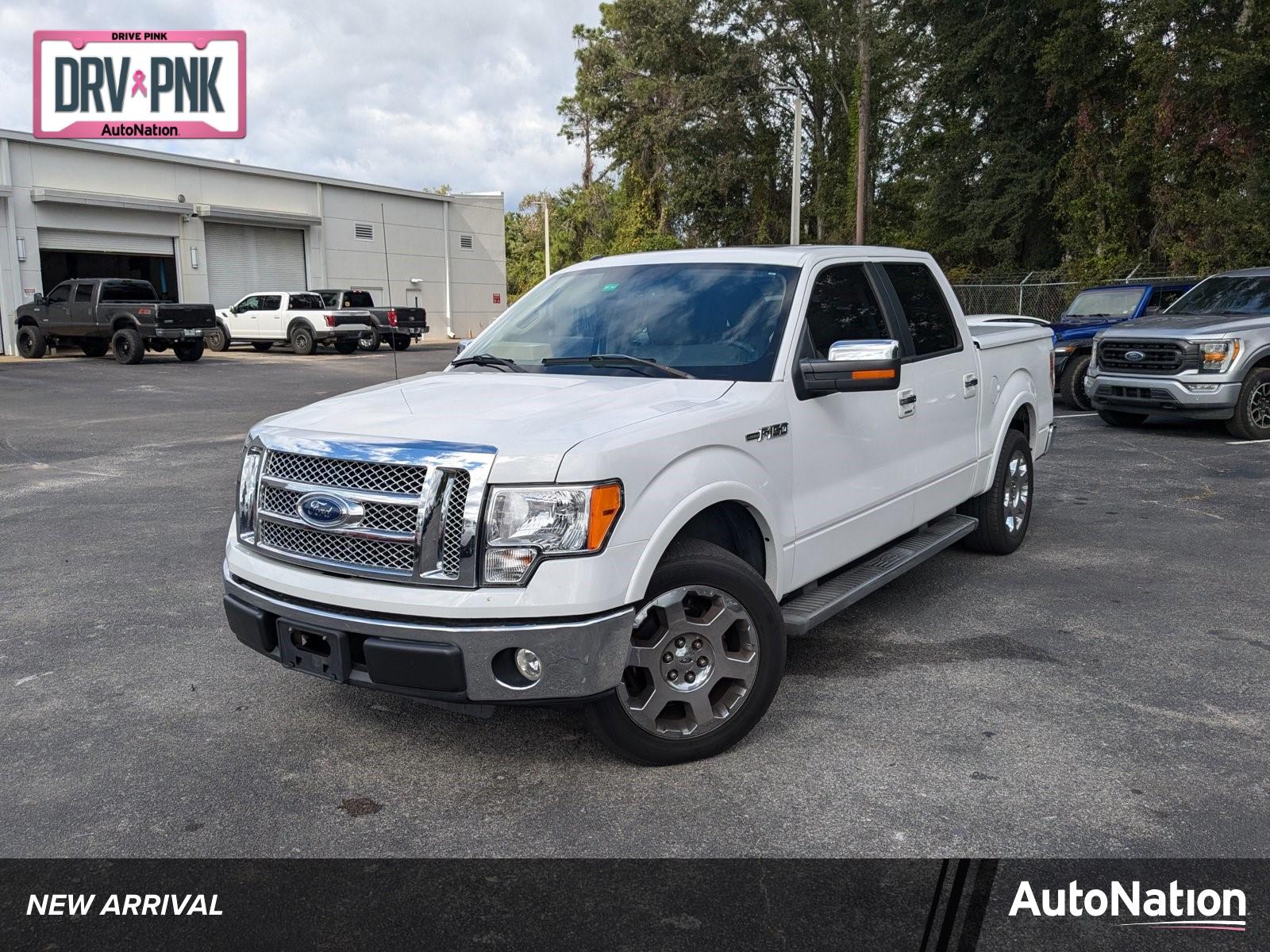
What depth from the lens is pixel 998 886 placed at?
2973 mm

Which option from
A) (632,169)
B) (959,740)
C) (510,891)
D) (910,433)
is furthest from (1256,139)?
(632,169)

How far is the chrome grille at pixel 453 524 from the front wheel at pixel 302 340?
29.2m

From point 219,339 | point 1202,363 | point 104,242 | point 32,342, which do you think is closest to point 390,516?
point 1202,363

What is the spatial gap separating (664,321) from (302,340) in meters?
28.6

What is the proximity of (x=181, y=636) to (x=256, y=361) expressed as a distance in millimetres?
24292

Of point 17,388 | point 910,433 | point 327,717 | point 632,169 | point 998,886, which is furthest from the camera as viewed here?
point 632,169

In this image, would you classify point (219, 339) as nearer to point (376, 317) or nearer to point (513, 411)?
point (376, 317)

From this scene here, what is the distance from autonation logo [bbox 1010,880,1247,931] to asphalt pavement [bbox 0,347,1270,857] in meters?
0.19

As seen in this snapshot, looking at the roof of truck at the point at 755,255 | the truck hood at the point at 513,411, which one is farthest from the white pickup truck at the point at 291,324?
the truck hood at the point at 513,411

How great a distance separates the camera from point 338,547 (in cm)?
355

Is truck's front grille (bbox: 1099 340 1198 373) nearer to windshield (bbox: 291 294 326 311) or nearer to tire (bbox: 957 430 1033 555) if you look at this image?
tire (bbox: 957 430 1033 555)

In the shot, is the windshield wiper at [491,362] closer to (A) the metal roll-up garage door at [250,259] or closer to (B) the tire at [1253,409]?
(B) the tire at [1253,409]

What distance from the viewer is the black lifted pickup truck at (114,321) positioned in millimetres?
25531

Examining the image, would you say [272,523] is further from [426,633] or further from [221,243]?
[221,243]
